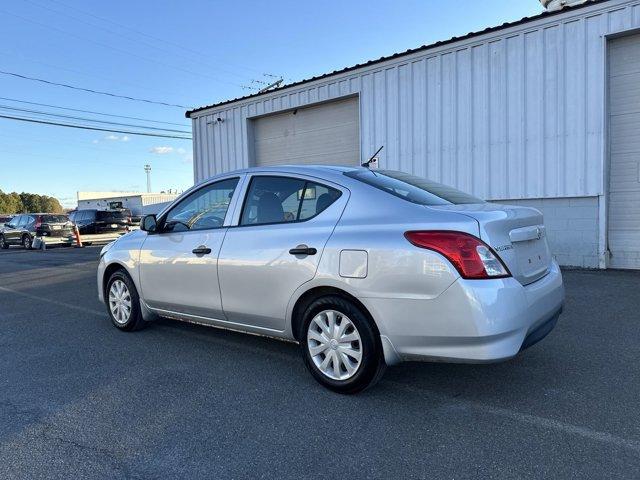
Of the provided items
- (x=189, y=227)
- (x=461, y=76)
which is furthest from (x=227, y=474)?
(x=461, y=76)

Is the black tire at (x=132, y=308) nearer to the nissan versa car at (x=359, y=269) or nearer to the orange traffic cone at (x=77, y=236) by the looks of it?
the nissan versa car at (x=359, y=269)

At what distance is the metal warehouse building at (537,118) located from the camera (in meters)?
8.71

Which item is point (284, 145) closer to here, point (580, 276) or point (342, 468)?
point (580, 276)

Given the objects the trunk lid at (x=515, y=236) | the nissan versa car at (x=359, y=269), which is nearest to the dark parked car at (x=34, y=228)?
the nissan versa car at (x=359, y=269)

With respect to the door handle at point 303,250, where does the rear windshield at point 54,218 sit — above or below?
above

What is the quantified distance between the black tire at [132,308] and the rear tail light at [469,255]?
3498 millimetres

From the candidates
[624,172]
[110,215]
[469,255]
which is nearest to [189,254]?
[469,255]

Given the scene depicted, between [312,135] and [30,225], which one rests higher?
[312,135]

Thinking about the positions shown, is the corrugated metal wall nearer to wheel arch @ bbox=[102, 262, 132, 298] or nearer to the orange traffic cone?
wheel arch @ bbox=[102, 262, 132, 298]

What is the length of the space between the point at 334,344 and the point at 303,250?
714mm

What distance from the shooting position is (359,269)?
3283 mm

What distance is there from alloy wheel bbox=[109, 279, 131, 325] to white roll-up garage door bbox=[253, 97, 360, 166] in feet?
25.9

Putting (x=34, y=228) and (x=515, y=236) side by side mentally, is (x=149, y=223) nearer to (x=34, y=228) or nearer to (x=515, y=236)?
(x=515, y=236)

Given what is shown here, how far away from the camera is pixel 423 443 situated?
9.26 ft
